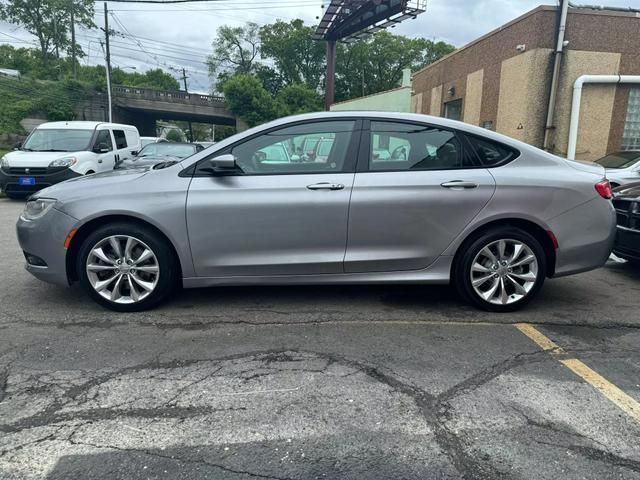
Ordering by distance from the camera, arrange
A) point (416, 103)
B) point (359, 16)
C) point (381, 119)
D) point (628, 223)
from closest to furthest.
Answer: point (381, 119)
point (628, 223)
point (416, 103)
point (359, 16)

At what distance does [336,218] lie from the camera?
4176 millimetres

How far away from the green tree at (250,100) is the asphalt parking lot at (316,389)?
46488 mm

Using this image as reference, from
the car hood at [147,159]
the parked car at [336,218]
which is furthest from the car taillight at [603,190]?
the car hood at [147,159]

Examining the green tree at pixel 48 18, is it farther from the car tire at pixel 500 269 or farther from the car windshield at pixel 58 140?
the car tire at pixel 500 269

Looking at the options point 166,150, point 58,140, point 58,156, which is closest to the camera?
point 58,156

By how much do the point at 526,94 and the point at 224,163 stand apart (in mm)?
13075

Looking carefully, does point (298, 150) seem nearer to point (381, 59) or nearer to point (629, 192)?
point (629, 192)

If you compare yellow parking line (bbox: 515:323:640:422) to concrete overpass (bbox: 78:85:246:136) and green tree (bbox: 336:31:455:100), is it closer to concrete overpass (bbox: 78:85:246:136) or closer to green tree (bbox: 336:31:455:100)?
concrete overpass (bbox: 78:85:246:136)

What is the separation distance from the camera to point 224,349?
3605mm

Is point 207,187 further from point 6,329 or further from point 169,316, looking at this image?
point 6,329

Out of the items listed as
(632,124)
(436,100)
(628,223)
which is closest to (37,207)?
(628,223)

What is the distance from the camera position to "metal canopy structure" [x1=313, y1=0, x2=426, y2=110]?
30.3 meters

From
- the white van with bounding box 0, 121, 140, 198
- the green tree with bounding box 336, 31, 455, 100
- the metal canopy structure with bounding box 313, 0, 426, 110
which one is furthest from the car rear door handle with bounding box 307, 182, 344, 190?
the green tree with bounding box 336, 31, 455, 100

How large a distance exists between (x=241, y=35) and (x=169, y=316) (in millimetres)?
72922
